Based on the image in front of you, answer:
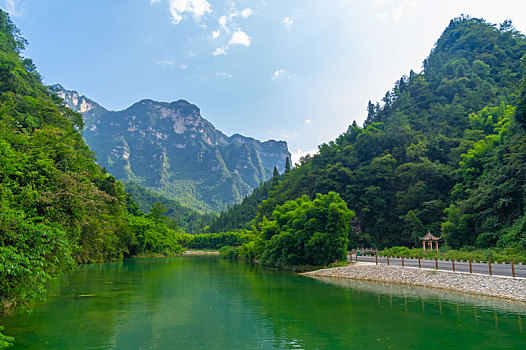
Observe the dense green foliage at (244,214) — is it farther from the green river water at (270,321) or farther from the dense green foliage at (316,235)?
the green river water at (270,321)

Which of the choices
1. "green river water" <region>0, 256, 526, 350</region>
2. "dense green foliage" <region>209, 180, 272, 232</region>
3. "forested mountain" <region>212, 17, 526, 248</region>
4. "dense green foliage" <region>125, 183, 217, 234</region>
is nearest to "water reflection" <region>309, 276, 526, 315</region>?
"green river water" <region>0, 256, 526, 350</region>

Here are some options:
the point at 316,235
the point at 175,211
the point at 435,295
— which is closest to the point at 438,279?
the point at 435,295

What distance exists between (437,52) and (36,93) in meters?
119

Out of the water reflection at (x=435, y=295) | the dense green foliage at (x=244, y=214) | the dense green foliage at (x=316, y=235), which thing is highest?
the dense green foliage at (x=244, y=214)

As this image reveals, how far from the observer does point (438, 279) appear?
23.5 m

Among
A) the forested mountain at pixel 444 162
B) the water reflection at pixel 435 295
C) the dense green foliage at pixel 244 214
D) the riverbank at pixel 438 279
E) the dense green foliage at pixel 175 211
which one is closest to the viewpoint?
the water reflection at pixel 435 295

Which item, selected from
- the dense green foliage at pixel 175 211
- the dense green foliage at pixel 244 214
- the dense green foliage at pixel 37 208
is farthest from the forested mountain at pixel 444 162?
the dense green foliage at pixel 175 211

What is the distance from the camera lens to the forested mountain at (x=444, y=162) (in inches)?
1528

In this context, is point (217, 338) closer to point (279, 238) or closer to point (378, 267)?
point (378, 267)

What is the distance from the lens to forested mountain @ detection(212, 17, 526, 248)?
1528 inches

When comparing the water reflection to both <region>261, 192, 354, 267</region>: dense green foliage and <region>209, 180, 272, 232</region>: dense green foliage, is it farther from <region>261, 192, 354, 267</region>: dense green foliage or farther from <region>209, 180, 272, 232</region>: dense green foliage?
<region>209, 180, 272, 232</region>: dense green foliage

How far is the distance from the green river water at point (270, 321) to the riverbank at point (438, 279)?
99cm

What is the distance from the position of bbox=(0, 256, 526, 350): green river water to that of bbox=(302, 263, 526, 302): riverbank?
99cm

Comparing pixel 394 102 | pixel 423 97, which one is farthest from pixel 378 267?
pixel 394 102
